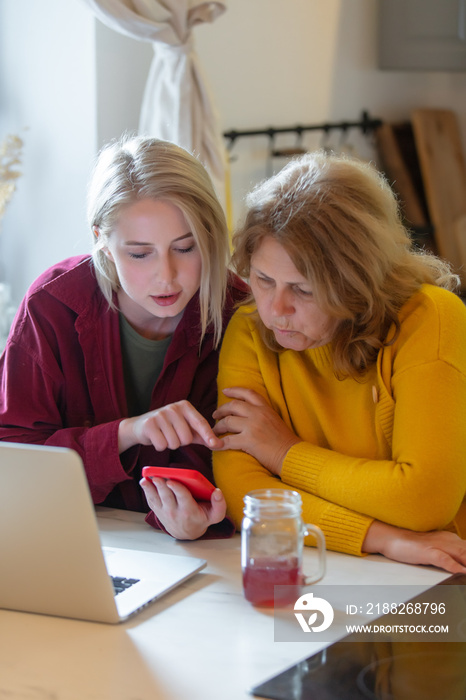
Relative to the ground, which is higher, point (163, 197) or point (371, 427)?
point (163, 197)

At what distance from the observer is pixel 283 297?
122 centimetres

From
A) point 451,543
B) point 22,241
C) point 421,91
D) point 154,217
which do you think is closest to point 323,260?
point 154,217

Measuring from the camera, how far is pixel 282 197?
4.04 ft

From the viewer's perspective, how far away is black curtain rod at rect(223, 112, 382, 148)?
110 inches

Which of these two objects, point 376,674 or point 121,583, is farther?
point 121,583

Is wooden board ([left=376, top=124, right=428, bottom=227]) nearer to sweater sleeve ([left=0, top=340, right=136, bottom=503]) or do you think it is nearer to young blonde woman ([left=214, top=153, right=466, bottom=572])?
young blonde woman ([left=214, top=153, right=466, bottom=572])

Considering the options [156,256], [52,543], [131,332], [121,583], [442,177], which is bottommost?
[121,583]

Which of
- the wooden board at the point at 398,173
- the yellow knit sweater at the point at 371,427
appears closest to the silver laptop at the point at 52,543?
the yellow knit sweater at the point at 371,427

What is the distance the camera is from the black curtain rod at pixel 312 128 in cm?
279

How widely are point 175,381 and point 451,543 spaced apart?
0.55 metres

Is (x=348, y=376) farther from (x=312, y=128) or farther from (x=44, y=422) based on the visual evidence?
(x=312, y=128)

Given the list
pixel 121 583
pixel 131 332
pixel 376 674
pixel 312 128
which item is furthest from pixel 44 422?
pixel 312 128

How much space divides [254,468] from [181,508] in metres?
0.17

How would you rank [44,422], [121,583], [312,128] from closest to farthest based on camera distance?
[121,583], [44,422], [312,128]
